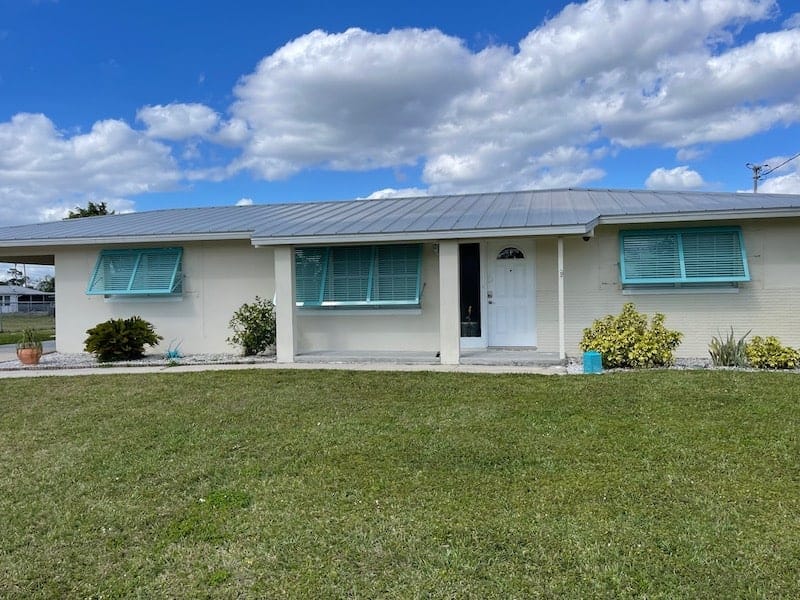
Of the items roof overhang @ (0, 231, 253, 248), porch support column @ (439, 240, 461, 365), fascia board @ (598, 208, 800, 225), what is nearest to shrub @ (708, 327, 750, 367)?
fascia board @ (598, 208, 800, 225)

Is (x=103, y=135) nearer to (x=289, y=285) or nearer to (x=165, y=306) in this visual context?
(x=165, y=306)

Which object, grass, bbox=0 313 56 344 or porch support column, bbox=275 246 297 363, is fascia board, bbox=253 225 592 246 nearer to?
porch support column, bbox=275 246 297 363

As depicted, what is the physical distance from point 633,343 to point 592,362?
0.83m

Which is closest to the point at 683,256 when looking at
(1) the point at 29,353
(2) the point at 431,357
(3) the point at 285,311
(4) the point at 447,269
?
(4) the point at 447,269

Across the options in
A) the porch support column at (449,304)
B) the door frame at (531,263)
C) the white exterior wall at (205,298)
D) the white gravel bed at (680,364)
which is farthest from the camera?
the white exterior wall at (205,298)

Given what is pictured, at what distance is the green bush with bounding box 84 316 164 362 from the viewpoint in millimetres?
10812

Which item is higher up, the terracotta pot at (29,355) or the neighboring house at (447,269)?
the neighboring house at (447,269)

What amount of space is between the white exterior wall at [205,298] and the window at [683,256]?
692 cm

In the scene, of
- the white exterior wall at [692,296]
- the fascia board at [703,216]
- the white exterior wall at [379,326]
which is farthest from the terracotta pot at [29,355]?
the fascia board at [703,216]

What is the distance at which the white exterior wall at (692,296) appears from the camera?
9.57 m

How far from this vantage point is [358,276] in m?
11.0

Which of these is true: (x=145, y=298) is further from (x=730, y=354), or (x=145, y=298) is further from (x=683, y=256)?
(x=730, y=354)

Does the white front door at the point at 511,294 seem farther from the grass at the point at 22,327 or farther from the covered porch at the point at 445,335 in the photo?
the grass at the point at 22,327

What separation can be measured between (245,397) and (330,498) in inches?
135
